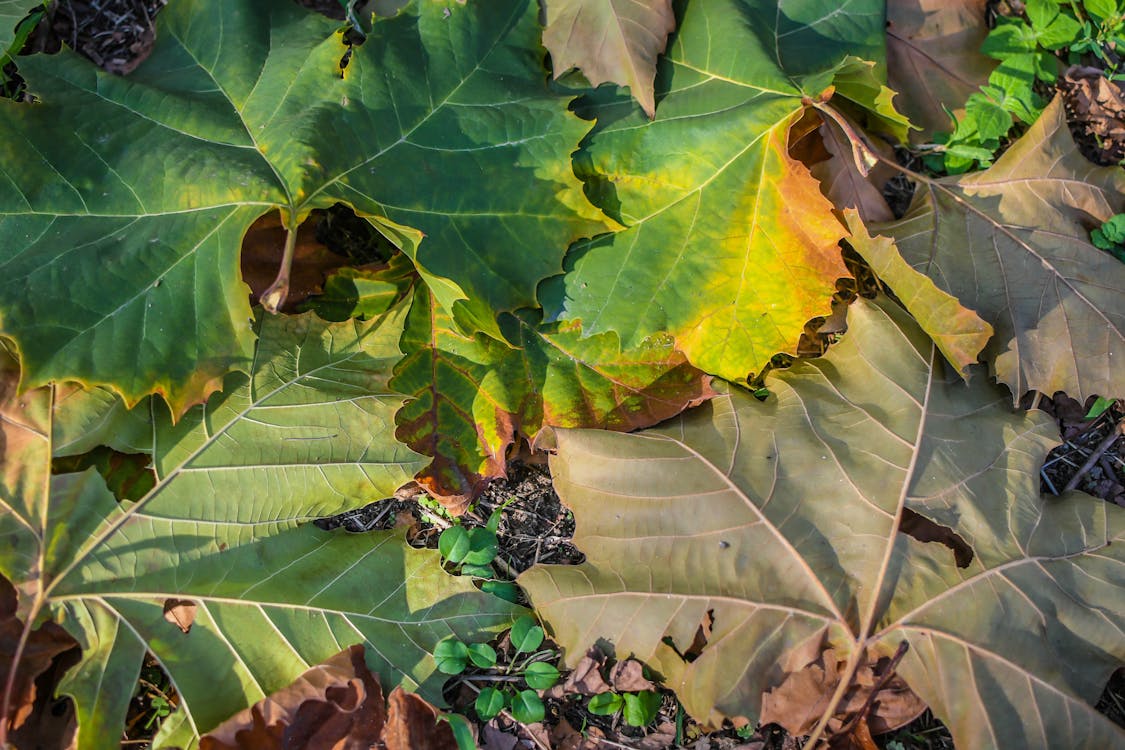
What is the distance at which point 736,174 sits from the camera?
184 cm

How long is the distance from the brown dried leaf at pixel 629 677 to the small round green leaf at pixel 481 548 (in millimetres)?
394

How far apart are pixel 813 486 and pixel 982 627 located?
17.3 inches

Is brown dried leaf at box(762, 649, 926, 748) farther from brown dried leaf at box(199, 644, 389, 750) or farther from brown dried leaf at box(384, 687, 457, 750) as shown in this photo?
brown dried leaf at box(199, 644, 389, 750)

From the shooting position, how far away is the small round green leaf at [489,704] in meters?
1.88

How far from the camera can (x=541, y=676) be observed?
1901 mm

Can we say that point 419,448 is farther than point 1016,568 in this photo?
Yes

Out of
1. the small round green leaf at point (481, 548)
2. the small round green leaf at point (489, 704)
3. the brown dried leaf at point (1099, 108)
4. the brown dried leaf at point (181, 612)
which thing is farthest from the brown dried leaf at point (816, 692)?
the brown dried leaf at point (1099, 108)

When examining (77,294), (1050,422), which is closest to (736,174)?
(1050,422)

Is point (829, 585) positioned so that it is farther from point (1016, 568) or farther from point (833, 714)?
point (1016, 568)

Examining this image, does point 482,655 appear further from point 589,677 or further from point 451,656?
point 589,677

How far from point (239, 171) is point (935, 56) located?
70.0 inches

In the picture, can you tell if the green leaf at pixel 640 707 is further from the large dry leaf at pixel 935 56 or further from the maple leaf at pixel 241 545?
the large dry leaf at pixel 935 56

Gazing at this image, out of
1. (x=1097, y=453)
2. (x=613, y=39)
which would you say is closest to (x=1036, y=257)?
(x=1097, y=453)

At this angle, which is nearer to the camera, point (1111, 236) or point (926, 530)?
point (926, 530)
